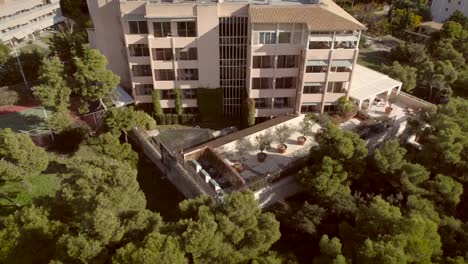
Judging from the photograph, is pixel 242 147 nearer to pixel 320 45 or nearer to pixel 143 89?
pixel 320 45

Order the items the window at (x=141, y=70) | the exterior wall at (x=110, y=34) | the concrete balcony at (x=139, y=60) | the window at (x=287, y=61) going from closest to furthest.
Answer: the window at (x=287, y=61)
the exterior wall at (x=110, y=34)
the concrete balcony at (x=139, y=60)
the window at (x=141, y=70)

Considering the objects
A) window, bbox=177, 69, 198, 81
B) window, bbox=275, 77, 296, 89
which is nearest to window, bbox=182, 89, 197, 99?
window, bbox=177, 69, 198, 81

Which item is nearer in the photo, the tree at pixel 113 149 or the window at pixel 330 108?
the tree at pixel 113 149

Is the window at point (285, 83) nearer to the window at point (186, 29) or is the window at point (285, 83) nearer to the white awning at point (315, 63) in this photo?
the white awning at point (315, 63)

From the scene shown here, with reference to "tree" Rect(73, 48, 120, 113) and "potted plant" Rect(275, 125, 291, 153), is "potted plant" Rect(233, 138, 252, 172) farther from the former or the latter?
"tree" Rect(73, 48, 120, 113)

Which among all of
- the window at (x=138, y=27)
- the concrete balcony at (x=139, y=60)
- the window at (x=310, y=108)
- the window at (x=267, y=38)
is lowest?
the window at (x=310, y=108)

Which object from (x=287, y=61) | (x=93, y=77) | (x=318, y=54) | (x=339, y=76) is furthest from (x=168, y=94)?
(x=339, y=76)

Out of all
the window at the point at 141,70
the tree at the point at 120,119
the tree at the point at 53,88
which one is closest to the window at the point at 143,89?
the window at the point at 141,70

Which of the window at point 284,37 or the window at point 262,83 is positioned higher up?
the window at point 284,37

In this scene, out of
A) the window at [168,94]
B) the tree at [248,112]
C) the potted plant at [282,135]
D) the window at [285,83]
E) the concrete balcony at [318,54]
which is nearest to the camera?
the potted plant at [282,135]
